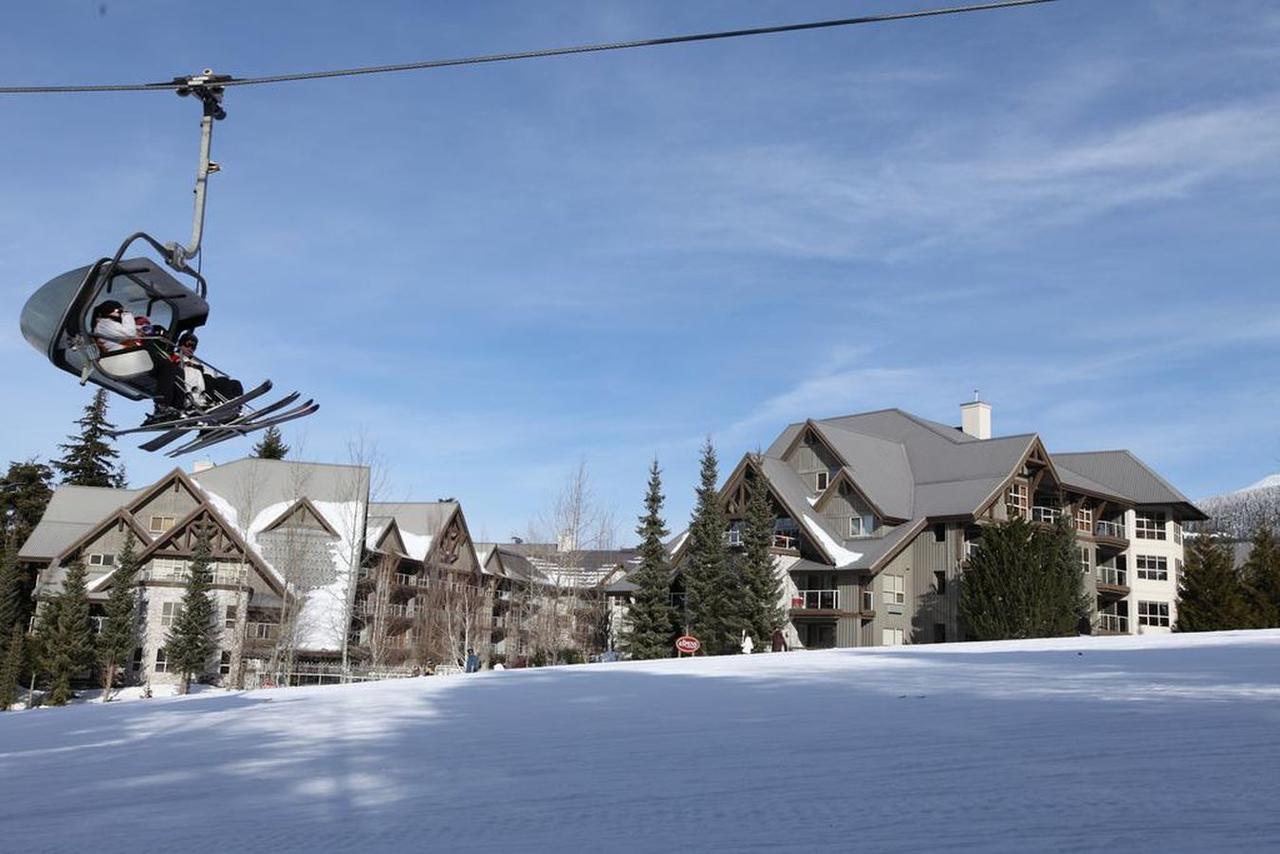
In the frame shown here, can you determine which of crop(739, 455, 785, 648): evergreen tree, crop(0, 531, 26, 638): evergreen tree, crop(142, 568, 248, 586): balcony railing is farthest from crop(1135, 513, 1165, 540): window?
crop(0, 531, 26, 638): evergreen tree

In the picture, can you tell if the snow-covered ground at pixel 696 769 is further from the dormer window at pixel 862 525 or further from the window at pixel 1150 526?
the window at pixel 1150 526

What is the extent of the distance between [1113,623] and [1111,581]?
7.95ft

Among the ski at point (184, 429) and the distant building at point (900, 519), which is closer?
the ski at point (184, 429)

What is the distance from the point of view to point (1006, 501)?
50.8m

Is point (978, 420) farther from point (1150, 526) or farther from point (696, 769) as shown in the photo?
point (696, 769)

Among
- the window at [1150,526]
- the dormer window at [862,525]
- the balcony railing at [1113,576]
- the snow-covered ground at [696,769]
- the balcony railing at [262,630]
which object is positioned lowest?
the balcony railing at [262,630]

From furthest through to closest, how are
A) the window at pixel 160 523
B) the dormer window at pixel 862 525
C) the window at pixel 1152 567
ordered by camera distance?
the window at pixel 1152 567, the window at pixel 160 523, the dormer window at pixel 862 525

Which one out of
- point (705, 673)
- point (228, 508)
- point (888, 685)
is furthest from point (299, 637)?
point (888, 685)

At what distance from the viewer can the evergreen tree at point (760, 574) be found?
4681 centimetres

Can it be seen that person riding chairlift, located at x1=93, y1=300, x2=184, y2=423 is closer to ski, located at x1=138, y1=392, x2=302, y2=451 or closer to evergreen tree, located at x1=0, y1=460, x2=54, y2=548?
ski, located at x1=138, y1=392, x2=302, y2=451

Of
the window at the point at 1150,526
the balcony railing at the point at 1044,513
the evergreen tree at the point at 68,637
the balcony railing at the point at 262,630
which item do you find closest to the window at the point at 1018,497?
the balcony railing at the point at 1044,513

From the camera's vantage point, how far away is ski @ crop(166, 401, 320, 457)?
40.2ft

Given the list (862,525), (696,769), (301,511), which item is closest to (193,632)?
(301,511)

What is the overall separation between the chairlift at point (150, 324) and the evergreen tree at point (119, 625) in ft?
126
